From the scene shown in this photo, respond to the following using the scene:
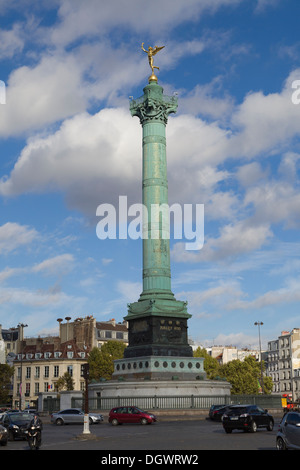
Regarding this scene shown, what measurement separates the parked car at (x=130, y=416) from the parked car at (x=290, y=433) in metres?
19.3

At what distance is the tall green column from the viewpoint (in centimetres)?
5159

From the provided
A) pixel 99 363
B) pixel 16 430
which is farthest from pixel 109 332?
pixel 16 430

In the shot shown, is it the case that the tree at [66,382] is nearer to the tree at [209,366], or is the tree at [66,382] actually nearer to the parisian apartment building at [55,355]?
the parisian apartment building at [55,355]

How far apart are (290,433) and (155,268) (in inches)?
1408

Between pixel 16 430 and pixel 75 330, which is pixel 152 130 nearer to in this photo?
pixel 16 430

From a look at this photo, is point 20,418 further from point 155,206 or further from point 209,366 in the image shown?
point 209,366

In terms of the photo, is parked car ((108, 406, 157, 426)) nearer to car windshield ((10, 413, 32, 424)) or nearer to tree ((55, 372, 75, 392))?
car windshield ((10, 413, 32, 424))

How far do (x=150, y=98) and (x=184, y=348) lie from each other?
24778 millimetres

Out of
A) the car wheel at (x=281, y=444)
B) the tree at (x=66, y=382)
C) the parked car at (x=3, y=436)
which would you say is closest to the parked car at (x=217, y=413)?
the parked car at (x=3, y=436)

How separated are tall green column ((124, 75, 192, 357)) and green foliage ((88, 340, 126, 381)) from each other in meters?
43.1

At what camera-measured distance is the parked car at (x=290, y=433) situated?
18156 mm

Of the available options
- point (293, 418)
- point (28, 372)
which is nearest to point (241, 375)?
point (28, 372)

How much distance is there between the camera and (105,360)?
9581 centimetres

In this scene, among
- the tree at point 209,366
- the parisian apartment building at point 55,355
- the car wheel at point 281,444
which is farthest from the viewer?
the parisian apartment building at point 55,355
